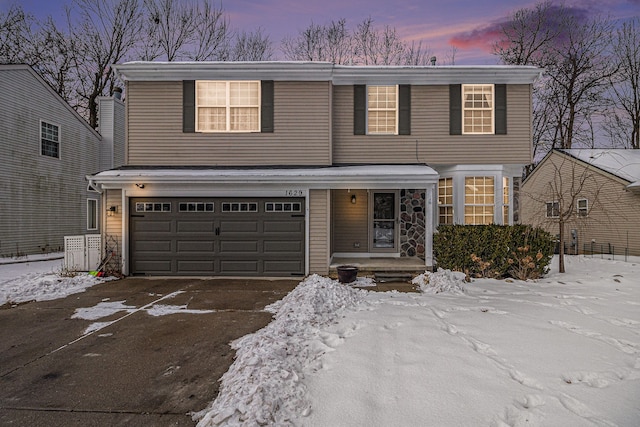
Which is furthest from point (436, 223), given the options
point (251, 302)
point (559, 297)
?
point (251, 302)

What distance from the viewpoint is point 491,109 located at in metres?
9.48

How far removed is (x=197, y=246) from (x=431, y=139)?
24.3 feet

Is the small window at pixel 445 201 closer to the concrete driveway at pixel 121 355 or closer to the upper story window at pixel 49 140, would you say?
the concrete driveway at pixel 121 355

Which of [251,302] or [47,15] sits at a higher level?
[47,15]

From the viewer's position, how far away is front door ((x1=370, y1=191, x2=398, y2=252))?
403 inches

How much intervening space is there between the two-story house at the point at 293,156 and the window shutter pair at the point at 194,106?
0.03 metres

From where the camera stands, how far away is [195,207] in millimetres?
8734

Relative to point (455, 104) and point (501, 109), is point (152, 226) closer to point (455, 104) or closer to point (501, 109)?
point (455, 104)

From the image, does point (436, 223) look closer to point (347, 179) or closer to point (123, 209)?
point (347, 179)

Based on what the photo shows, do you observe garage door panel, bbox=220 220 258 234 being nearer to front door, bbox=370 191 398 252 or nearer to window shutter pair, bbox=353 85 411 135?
front door, bbox=370 191 398 252

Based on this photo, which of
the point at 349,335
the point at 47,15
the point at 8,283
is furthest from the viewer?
the point at 47,15

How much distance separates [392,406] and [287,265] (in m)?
6.14

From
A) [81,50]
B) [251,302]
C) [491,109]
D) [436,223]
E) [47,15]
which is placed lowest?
[251,302]

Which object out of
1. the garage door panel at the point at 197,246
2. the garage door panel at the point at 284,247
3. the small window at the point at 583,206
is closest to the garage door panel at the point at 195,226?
the garage door panel at the point at 197,246
